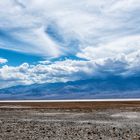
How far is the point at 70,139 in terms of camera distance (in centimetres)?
2173

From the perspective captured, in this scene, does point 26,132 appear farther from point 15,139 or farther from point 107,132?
point 107,132

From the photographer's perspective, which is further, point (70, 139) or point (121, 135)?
point (121, 135)

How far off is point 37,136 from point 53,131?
2.95 metres

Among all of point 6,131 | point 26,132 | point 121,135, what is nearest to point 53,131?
point 26,132

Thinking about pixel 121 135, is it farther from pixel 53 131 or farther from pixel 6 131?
pixel 6 131

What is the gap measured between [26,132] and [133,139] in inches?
339

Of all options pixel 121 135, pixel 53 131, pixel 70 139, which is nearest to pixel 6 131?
pixel 53 131

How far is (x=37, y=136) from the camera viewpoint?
2316cm

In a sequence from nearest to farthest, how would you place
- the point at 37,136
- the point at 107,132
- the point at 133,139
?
the point at 133,139 → the point at 37,136 → the point at 107,132

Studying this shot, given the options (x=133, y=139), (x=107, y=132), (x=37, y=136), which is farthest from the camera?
(x=107, y=132)

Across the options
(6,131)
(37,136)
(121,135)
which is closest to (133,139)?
(121,135)

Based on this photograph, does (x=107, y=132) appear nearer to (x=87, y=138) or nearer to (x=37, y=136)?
(x=87, y=138)

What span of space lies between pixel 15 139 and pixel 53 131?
184 inches

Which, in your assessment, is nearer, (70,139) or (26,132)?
(70,139)
